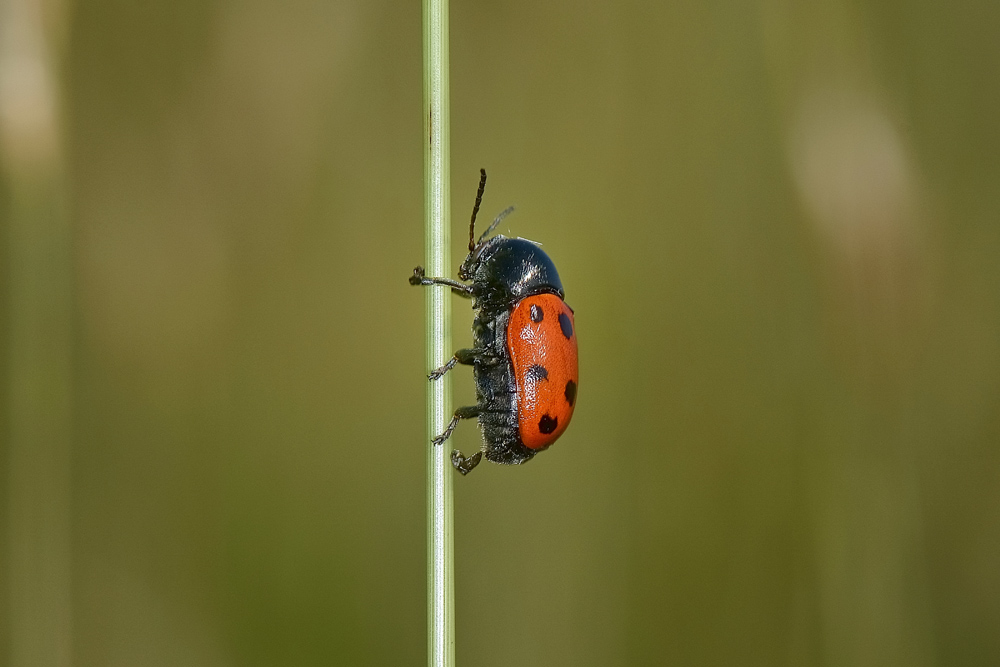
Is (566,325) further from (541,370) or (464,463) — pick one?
(464,463)

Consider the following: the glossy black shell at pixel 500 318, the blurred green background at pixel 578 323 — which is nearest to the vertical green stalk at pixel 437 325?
the glossy black shell at pixel 500 318

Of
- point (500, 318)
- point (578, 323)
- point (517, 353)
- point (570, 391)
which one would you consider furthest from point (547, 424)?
point (578, 323)

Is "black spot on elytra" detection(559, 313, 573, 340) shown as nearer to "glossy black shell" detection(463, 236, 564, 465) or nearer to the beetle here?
the beetle

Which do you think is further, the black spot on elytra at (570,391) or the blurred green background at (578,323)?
the blurred green background at (578,323)

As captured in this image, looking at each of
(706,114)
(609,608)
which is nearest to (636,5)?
(706,114)

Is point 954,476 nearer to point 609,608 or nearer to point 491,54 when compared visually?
point 609,608

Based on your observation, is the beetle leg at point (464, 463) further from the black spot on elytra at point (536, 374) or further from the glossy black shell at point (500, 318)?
the black spot on elytra at point (536, 374)
